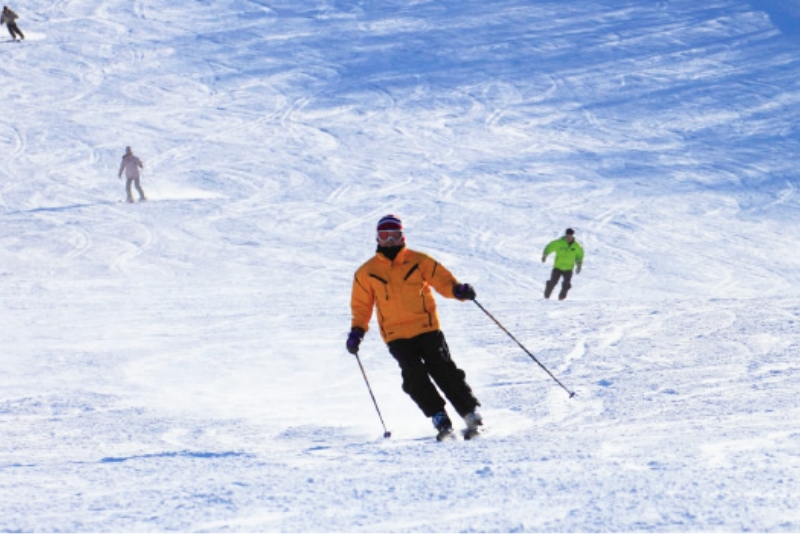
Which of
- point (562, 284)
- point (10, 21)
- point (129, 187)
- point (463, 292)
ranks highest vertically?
point (10, 21)

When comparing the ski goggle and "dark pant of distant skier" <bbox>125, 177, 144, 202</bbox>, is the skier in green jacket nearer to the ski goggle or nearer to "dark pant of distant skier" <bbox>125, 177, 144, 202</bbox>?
"dark pant of distant skier" <bbox>125, 177, 144, 202</bbox>

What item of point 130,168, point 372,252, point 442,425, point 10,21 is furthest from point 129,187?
point 442,425

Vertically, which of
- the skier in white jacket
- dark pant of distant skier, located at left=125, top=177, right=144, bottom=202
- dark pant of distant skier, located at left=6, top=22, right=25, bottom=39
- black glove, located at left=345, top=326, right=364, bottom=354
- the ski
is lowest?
the ski

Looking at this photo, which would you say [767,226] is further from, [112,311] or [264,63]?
[264,63]

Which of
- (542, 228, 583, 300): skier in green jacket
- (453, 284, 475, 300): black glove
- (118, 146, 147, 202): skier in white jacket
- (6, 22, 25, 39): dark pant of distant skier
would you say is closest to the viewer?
(453, 284, 475, 300): black glove

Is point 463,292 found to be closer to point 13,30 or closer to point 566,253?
point 566,253

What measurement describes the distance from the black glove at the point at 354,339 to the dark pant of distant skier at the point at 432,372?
0.57 ft

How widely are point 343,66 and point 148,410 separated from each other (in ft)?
74.1

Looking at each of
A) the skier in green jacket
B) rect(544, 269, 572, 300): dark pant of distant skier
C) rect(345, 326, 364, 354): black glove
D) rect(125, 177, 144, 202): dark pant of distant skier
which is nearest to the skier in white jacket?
rect(125, 177, 144, 202): dark pant of distant skier

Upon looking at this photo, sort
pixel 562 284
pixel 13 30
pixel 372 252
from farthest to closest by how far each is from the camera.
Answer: pixel 13 30 → pixel 372 252 → pixel 562 284

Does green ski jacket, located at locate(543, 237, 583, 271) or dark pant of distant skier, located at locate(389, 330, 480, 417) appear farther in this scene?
green ski jacket, located at locate(543, 237, 583, 271)

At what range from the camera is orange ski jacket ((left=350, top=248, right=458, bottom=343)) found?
639 cm

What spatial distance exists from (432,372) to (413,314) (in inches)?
14.1

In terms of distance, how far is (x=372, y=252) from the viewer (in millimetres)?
18016
